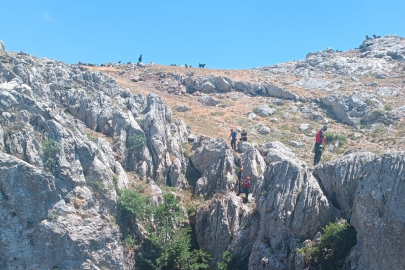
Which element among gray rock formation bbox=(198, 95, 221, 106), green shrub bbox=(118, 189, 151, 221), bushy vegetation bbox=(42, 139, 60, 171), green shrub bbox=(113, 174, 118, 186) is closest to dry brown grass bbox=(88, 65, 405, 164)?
gray rock formation bbox=(198, 95, 221, 106)

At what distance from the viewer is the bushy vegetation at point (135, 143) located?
84.7 feet

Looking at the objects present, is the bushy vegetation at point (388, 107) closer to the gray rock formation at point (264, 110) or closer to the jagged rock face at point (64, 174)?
the gray rock formation at point (264, 110)

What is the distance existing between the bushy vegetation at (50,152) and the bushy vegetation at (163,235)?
446cm

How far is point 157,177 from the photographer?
25.9 meters

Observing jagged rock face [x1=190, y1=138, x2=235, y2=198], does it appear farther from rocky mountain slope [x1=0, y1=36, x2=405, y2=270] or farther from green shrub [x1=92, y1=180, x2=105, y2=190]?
green shrub [x1=92, y1=180, x2=105, y2=190]

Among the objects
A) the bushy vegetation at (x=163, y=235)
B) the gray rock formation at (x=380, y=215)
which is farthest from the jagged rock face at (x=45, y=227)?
the gray rock formation at (x=380, y=215)

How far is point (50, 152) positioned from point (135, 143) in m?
7.67

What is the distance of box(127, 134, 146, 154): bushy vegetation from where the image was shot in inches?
1017

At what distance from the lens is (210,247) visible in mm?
21484

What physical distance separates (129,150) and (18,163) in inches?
363

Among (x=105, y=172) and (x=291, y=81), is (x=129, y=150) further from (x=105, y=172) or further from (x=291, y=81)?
(x=291, y=81)

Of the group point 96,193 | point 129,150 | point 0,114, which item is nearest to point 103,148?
point 129,150

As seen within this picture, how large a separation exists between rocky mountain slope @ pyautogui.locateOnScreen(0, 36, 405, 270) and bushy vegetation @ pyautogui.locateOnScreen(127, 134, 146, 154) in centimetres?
8

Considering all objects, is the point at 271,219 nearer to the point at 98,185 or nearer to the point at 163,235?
the point at 163,235
